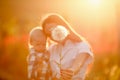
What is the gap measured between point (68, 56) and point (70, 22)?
505 centimetres

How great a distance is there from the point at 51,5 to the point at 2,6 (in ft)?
3.50

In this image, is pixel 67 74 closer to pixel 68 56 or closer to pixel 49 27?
pixel 68 56

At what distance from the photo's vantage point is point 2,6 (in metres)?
9.13

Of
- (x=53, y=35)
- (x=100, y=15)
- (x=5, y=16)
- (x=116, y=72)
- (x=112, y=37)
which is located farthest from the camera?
(x=100, y=15)

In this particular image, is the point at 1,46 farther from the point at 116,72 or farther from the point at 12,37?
the point at 116,72

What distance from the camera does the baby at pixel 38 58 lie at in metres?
2.95

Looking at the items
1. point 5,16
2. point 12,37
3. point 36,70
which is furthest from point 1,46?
point 36,70

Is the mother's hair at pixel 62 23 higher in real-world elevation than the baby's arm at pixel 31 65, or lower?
higher

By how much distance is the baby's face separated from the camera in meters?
2.99

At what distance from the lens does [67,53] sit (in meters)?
2.96

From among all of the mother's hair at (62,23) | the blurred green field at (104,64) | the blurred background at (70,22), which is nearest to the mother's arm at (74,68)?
the mother's hair at (62,23)

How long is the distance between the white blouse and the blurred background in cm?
230

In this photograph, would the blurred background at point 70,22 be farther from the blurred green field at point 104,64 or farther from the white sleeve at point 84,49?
the white sleeve at point 84,49

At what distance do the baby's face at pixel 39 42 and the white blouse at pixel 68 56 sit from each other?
0.23ft
